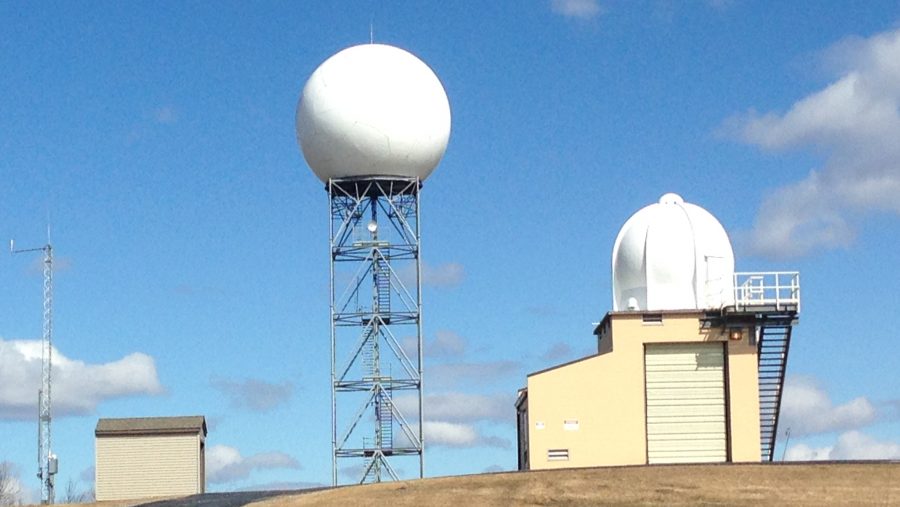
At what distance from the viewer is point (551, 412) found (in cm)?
5284

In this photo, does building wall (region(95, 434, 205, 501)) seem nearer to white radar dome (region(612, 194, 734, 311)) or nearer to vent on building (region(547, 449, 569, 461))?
vent on building (region(547, 449, 569, 461))

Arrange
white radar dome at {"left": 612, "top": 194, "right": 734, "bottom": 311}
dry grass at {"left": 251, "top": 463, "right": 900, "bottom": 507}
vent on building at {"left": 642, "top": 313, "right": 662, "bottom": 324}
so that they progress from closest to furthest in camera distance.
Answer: dry grass at {"left": 251, "top": 463, "right": 900, "bottom": 507} < vent on building at {"left": 642, "top": 313, "right": 662, "bottom": 324} < white radar dome at {"left": 612, "top": 194, "right": 734, "bottom": 311}

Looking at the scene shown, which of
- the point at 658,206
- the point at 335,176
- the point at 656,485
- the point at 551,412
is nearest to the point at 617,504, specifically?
the point at 656,485

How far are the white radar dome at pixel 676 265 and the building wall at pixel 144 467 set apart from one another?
54.9ft

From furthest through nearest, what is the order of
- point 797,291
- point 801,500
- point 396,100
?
point 396,100
point 797,291
point 801,500

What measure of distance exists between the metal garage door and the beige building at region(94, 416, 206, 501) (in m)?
16.6

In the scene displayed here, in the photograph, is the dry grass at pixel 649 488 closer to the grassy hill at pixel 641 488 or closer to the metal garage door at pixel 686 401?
the grassy hill at pixel 641 488

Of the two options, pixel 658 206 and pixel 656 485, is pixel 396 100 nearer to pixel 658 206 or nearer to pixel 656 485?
pixel 658 206

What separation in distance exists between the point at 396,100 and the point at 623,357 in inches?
479

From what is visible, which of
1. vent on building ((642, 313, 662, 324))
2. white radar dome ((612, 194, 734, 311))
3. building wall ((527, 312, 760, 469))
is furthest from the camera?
white radar dome ((612, 194, 734, 311))

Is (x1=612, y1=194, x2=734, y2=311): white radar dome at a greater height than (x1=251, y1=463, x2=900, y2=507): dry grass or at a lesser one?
greater

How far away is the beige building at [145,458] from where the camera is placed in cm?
5869

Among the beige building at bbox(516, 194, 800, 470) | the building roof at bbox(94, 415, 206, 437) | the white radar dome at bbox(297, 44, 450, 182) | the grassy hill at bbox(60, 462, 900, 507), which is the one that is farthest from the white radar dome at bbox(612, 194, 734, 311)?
the building roof at bbox(94, 415, 206, 437)

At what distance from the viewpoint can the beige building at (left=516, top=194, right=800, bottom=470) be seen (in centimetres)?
5284
